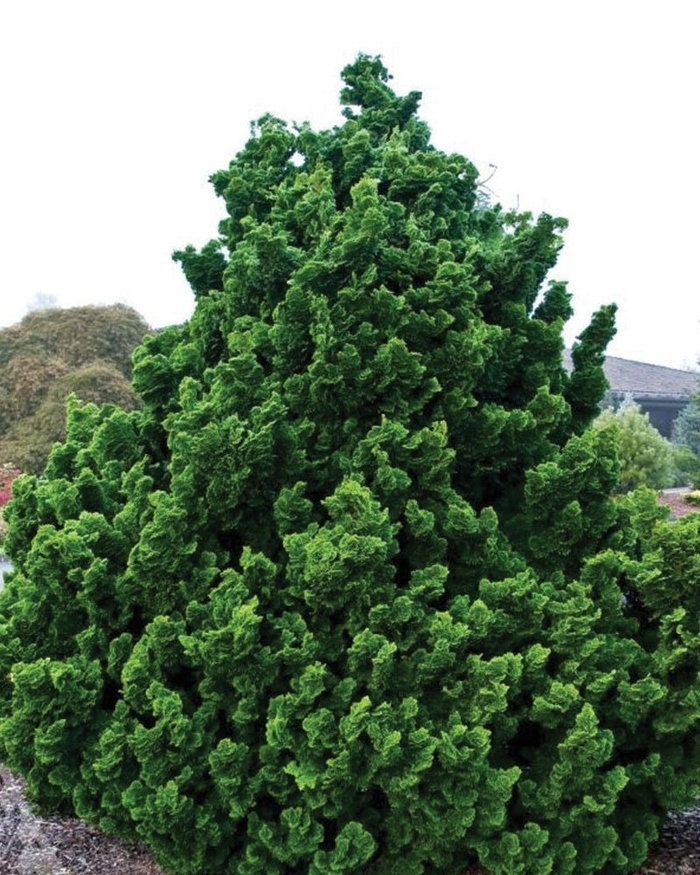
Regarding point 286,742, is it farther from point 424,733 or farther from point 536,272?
point 536,272

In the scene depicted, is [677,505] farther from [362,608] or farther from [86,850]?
[362,608]

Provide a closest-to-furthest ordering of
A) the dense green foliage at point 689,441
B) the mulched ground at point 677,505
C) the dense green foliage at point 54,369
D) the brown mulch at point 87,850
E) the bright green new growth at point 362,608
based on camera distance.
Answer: the bright green new growth at point 362,608 < the brown mulch at point 87,850 < the mulched ground at point 677,505 < the dense green foliage at point 689,441 < the dense green foliage at point 54,369

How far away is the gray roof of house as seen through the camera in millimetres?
42122

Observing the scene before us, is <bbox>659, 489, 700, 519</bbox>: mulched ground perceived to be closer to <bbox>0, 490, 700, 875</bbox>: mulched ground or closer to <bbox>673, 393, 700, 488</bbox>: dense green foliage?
<bbox>673, 393, 700, 488</bbox>: dense green foliage

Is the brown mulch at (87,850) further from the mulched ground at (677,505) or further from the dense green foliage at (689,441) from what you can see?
the dense green foliage at (689,441)

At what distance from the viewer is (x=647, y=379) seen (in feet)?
146

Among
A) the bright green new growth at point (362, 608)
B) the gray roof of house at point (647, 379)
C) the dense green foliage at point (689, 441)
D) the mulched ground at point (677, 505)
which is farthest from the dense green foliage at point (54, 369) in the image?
the bright green new growth at point (362, 608)

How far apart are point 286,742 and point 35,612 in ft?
4.01

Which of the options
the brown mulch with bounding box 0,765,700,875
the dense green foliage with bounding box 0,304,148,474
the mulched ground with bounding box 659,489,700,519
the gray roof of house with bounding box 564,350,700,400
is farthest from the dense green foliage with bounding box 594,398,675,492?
the brown mulch with bounding box 0,765,700,875

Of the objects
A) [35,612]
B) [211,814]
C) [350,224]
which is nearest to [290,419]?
[350,224]

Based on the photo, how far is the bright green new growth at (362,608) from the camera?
2.86m

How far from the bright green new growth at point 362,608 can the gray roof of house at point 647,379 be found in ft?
126

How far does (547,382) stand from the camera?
11.9ft

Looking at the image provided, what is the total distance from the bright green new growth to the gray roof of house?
126 feet
